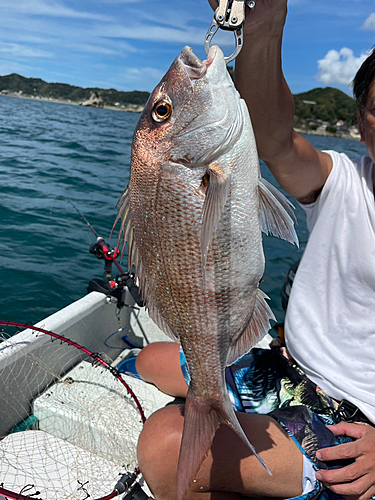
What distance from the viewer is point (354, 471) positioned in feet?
5.19

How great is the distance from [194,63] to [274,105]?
739 mm

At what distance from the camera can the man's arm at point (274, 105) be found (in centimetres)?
152

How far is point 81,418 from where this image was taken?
2.65 m

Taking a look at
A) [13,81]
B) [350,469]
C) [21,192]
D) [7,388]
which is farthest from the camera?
[13,81]

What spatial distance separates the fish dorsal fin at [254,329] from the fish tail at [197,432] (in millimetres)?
182

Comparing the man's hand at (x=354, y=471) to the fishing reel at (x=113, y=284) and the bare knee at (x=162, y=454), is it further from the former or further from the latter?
the fishing reel at (x=113, y=284)

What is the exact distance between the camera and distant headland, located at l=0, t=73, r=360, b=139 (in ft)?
316

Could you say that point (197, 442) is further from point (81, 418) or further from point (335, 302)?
point (81, 418)

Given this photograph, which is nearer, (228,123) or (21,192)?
(228,123)

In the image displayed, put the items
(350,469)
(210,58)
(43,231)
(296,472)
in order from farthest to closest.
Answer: (43,231) → (296,472) → (350,469) → (210,58)

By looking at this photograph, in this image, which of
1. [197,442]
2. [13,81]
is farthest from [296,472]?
[13,81]

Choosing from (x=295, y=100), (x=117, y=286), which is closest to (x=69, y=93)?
(x=295, y=100)

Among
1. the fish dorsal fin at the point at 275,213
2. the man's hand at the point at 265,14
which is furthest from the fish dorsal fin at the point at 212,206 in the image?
the man's hand at the point at 265,14

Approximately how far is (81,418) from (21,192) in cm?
958
